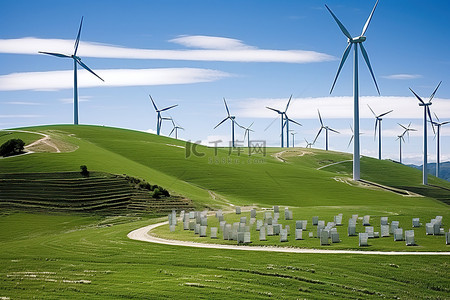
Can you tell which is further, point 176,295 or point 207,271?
point 207,271

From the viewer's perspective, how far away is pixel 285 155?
638 ft

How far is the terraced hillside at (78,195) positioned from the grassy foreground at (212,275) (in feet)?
110

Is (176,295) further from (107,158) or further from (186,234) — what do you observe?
(107,158)

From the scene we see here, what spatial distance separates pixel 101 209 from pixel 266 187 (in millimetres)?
44189

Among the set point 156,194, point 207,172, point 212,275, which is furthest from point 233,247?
point 207,172

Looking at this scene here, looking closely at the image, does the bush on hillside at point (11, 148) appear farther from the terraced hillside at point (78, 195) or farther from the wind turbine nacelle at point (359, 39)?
the wind turbine nacelle at point (359, 39)

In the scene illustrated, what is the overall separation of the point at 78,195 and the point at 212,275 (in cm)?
4978

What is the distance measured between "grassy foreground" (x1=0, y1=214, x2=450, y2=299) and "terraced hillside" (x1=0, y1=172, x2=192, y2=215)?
3347 centimetres

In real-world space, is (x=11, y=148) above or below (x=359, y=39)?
below

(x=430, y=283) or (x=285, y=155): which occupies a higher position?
(x=285, y=155)

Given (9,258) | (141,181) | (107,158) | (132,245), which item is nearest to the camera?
(9,258)

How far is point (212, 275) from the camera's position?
→ 32969mm

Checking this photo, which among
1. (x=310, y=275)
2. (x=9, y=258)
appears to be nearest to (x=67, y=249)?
(x=9, y=258)

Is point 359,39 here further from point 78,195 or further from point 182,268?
point 182,268
